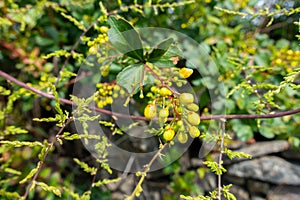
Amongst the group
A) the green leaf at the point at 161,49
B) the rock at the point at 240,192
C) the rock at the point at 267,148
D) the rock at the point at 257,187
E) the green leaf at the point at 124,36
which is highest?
the green leaf at the point at 124,36

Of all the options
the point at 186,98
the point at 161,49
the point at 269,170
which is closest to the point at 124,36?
the point at 161,49

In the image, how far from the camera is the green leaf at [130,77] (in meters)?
0.69

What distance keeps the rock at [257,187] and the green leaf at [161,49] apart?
3.81 feet

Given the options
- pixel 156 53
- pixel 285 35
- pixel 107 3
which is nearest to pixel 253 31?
pixel 285 35

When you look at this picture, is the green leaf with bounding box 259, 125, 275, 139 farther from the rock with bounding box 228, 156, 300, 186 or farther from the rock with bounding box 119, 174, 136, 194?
the rock with bounding box 119, 174, 136, 194

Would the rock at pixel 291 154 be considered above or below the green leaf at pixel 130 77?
below

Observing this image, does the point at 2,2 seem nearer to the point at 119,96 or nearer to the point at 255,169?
the point at 119,96

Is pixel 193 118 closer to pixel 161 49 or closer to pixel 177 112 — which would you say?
pixel 177 112

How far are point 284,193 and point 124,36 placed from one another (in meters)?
1.25

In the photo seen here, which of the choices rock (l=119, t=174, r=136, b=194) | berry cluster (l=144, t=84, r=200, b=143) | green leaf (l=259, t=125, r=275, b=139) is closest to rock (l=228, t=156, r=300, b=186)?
green leaf (l=259, t=125, r=275, b=139)

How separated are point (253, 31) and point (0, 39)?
1.15 m

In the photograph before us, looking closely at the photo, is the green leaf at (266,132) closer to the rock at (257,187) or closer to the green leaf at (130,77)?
the rock at (257,187)

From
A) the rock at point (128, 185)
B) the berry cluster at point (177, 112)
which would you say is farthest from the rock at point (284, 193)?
the berry cluster at point (177, 112)

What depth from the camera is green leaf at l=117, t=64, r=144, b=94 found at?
27.3 inches
